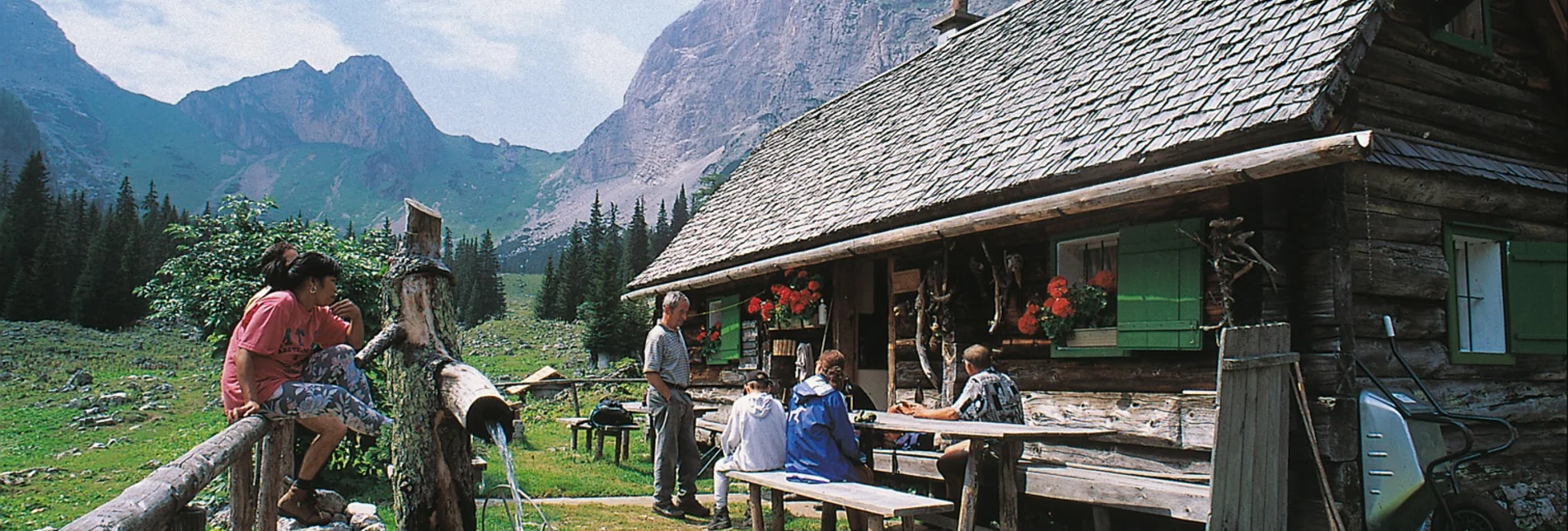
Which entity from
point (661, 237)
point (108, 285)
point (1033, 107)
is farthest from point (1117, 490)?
point (661, 237)

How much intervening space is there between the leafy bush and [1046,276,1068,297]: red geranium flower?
627 cm

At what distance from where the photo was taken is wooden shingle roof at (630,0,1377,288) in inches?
276

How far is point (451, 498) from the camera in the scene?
4.11 m

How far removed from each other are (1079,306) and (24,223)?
262 ft

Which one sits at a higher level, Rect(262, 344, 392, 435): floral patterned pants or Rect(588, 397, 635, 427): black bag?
Rect(262, 344, 392, 435): floral patterned pants

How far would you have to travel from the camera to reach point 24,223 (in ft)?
216

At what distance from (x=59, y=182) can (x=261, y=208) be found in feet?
729

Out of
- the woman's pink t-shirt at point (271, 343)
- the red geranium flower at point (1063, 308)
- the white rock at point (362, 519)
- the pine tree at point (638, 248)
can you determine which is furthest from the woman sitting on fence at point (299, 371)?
the pine tree at point (638, 248)

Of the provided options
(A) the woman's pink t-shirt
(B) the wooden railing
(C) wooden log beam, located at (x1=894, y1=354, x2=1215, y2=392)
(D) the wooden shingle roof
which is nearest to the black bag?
(D) the wooden shingle roof

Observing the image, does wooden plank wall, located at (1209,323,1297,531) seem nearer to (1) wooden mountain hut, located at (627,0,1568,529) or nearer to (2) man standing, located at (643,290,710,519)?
(1) wooden mountain hut, located at (627,0,1568,529)

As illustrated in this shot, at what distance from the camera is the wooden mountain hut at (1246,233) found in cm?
657

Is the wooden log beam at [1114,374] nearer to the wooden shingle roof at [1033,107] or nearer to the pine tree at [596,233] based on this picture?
the wooden shingle roof at [1033,107]

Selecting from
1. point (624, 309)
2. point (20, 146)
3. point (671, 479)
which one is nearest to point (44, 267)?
point (624, 309)

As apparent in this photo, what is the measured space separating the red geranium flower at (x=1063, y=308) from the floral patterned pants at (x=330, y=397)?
5122 mm
